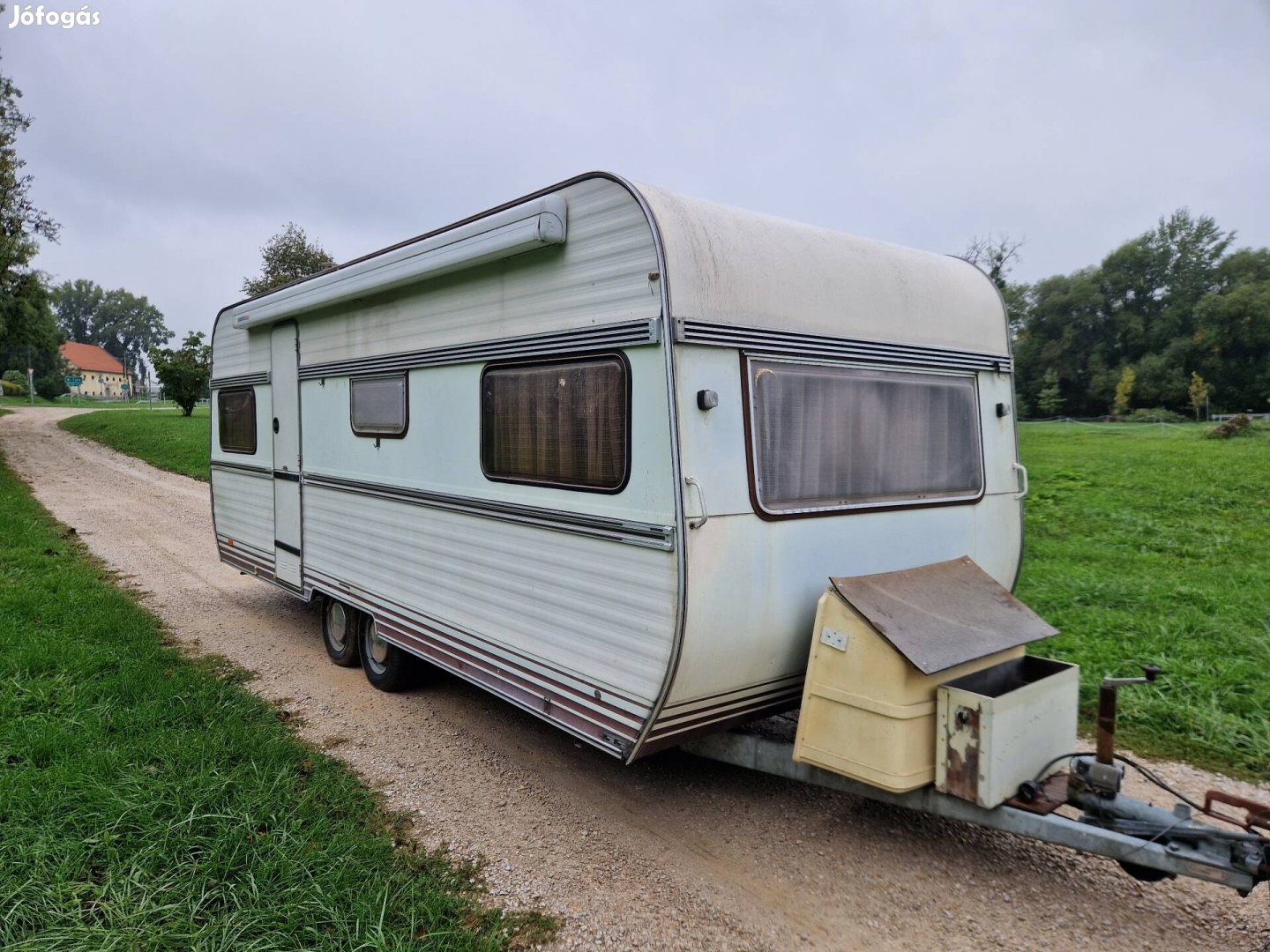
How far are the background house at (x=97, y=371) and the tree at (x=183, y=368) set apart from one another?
70.8m

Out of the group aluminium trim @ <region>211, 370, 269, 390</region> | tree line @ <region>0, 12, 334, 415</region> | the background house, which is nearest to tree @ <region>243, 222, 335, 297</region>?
tree line @ <region>0, 12, 334, 415</region>

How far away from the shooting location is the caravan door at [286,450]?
20.6ft

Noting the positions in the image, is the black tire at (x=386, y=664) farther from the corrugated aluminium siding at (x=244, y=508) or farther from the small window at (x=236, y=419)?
the small window at (x=236, y=419)

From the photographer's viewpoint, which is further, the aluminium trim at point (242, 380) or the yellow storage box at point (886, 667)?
the aluminium trim at point (242, 380)

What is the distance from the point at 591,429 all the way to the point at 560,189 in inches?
43.2

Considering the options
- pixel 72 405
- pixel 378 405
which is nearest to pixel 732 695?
pixel 378 405

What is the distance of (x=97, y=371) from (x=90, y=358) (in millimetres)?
1874

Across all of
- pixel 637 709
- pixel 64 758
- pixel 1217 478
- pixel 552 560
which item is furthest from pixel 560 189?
pixel 1217 478

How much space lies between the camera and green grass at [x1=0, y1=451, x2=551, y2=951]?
2.88m

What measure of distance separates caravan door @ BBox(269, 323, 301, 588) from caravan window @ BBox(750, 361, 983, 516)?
4.26 m

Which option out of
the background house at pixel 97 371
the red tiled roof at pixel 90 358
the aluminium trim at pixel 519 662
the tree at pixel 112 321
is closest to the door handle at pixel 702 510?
the aluminium trim at pixel 519 662

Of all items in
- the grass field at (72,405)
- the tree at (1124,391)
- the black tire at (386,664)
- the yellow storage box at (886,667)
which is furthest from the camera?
the grass field at (72,405)

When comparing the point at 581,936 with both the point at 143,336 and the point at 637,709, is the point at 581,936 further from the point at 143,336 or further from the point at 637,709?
the point at 143,336

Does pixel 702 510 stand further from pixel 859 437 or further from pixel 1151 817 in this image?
pixel 1151 817
